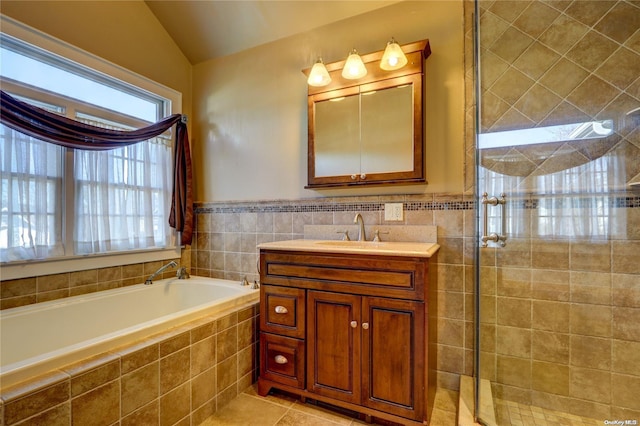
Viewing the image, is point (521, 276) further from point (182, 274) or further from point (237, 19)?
point (237, 19)

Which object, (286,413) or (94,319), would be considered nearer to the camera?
(286,413)

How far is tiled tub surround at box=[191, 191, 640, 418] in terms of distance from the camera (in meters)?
1.46

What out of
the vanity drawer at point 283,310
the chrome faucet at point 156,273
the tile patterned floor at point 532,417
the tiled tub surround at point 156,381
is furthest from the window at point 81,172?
the tile patterned floor at point 532,417

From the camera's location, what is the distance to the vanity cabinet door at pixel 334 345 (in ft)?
4.96

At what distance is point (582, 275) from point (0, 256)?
3.18 metres

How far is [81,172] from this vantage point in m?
2.01

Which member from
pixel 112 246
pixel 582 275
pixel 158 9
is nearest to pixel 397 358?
pixel 582 275

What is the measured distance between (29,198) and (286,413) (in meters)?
1.97

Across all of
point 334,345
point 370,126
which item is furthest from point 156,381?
point 370,126

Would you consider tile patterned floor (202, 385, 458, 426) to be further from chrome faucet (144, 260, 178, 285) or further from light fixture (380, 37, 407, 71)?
light fixture (380, 37, 407, 71)

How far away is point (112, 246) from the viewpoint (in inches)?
86.2

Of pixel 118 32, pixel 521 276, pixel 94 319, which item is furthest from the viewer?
pixel 118 32

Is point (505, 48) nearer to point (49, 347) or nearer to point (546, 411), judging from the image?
point (546, 411)

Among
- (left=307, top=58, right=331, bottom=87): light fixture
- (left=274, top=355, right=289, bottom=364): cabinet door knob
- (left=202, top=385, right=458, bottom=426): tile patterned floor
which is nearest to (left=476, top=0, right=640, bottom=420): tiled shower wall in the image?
(left=202, top=385, right=458, bottom=426): tile patterned floor
